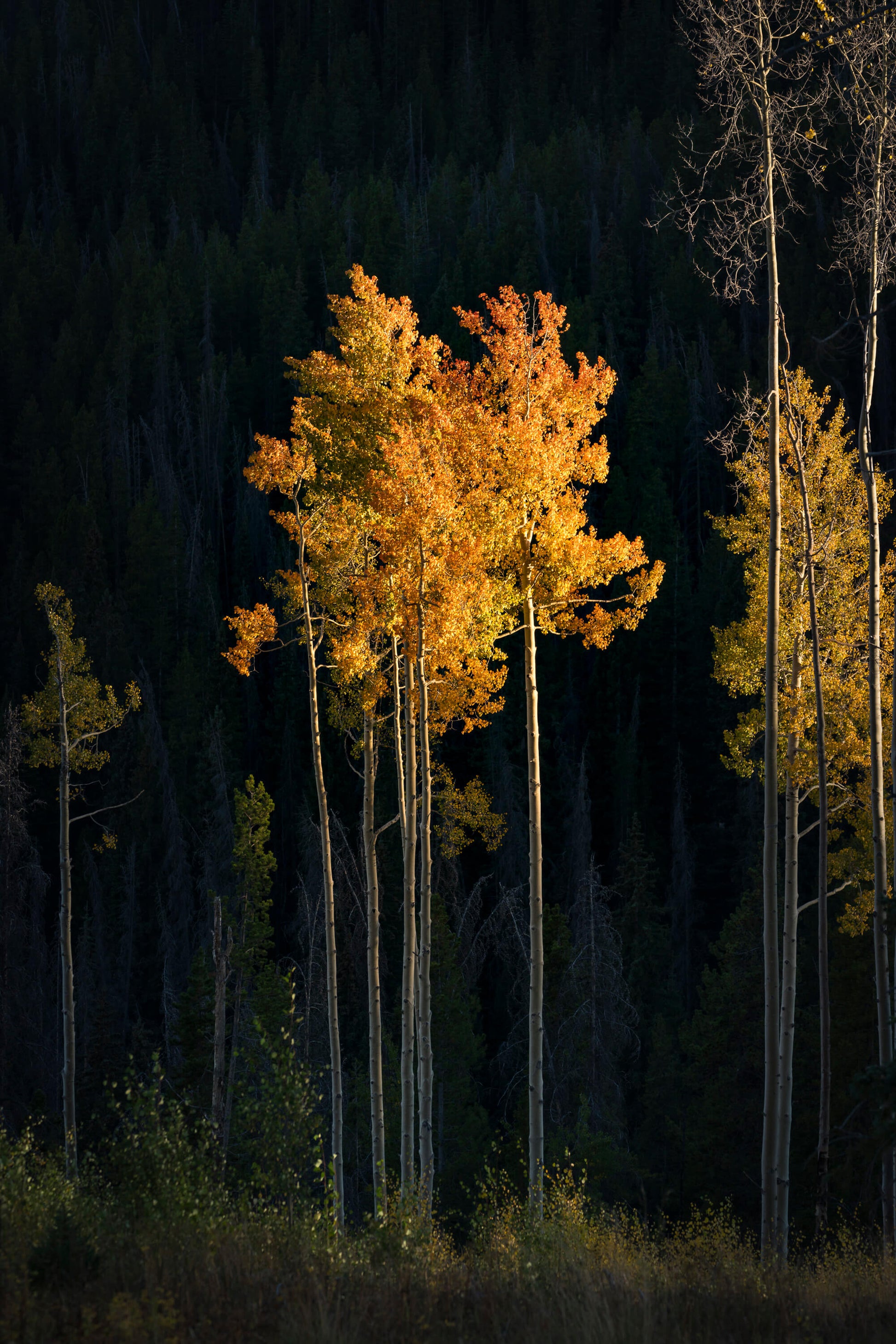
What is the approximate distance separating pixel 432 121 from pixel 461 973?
99275mm

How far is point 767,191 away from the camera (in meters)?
12.9

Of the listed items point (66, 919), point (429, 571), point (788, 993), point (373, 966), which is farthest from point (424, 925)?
point (66, 919)

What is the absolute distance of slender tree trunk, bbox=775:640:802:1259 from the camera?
470 inches

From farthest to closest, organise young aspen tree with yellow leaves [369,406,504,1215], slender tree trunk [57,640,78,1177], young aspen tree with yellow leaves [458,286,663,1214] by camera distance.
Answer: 1. slender tree trunk [57,640,78,1177]
2. young aspen tree with yellow leaves [369,406,504,1215]
3. young aspen tree with yellow leaves [458,286,663,1214]

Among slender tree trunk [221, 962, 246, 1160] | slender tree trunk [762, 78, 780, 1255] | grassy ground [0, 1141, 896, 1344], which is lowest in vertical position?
slender tree trunk [221, 962, 246, 1160]

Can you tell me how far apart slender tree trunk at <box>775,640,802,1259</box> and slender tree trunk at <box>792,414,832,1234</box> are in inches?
13.3

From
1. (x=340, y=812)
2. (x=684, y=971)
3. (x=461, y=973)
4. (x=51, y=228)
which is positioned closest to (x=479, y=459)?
(x=461, y=973)

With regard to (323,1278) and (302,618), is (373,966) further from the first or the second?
(323,1278)

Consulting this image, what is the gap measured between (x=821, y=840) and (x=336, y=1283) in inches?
461

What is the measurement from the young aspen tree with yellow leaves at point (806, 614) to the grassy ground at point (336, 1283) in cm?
799

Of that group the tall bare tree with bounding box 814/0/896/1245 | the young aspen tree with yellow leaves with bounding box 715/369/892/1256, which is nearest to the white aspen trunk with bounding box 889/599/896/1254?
the tall bare tree with bounding box 814/0/896/1245

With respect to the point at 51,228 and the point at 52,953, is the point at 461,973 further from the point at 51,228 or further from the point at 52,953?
the point at 51,228

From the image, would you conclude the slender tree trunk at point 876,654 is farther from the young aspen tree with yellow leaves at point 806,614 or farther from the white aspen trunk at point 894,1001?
the young aspen tree with yellow leaves at point 806,614

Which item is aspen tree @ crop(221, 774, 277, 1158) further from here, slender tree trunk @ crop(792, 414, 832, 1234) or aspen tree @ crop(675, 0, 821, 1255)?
aspen tree @ crop(675, 0, 821, 1255)
